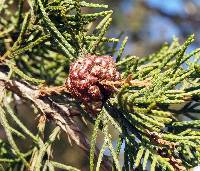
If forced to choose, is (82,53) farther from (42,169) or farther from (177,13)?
(177,13)

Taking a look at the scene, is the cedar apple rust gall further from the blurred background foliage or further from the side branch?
the blurred background foliage

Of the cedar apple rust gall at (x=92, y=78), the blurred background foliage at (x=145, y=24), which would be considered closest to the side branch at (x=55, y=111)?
the cedar apple rust gall at (x=92, y=78)

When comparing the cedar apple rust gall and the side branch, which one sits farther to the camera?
the side branch

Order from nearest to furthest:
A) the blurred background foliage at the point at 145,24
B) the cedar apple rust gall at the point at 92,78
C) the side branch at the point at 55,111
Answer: the cedar apple rust gall at the point at 92,78
the side branch at the point at 55,111
the blurred background foliage at the point at 145,24

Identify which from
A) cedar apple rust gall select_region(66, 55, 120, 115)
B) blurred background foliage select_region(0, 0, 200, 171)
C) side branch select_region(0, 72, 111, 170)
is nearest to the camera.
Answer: cedar apple rust gall select_region(66, 55, 120, 115)

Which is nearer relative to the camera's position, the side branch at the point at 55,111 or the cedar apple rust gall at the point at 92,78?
the cedar apple rust gall at the point at 92,78

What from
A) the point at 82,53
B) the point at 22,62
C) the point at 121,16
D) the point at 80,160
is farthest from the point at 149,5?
the point at 82,53

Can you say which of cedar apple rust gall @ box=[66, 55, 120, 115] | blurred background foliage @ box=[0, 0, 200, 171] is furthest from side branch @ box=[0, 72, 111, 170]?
blurred background foliage @ box=[0, 0, 200, 171]

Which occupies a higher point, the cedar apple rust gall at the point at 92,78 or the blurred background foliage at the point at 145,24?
the blurred background foliage at the point at 145,24

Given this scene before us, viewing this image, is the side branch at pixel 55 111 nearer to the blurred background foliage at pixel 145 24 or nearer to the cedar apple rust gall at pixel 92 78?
the cedar apple rust gall at pixel 92 78

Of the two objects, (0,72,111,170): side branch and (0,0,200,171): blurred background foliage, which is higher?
(0,0,200,171): blurred background foliage

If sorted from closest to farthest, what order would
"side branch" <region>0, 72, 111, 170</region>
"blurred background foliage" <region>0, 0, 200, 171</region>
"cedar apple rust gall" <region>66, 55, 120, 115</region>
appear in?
"cedar apple rust gall" <region>66, 55, 120, 115</region>, "side branch" <region>0, 72, 111, 170</region>, "blurred background foliage" <region>0, 0, 200, 171</region>

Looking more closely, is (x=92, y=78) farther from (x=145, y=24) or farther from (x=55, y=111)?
(x=145, y=24)

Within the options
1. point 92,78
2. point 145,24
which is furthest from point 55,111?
point 145,24
